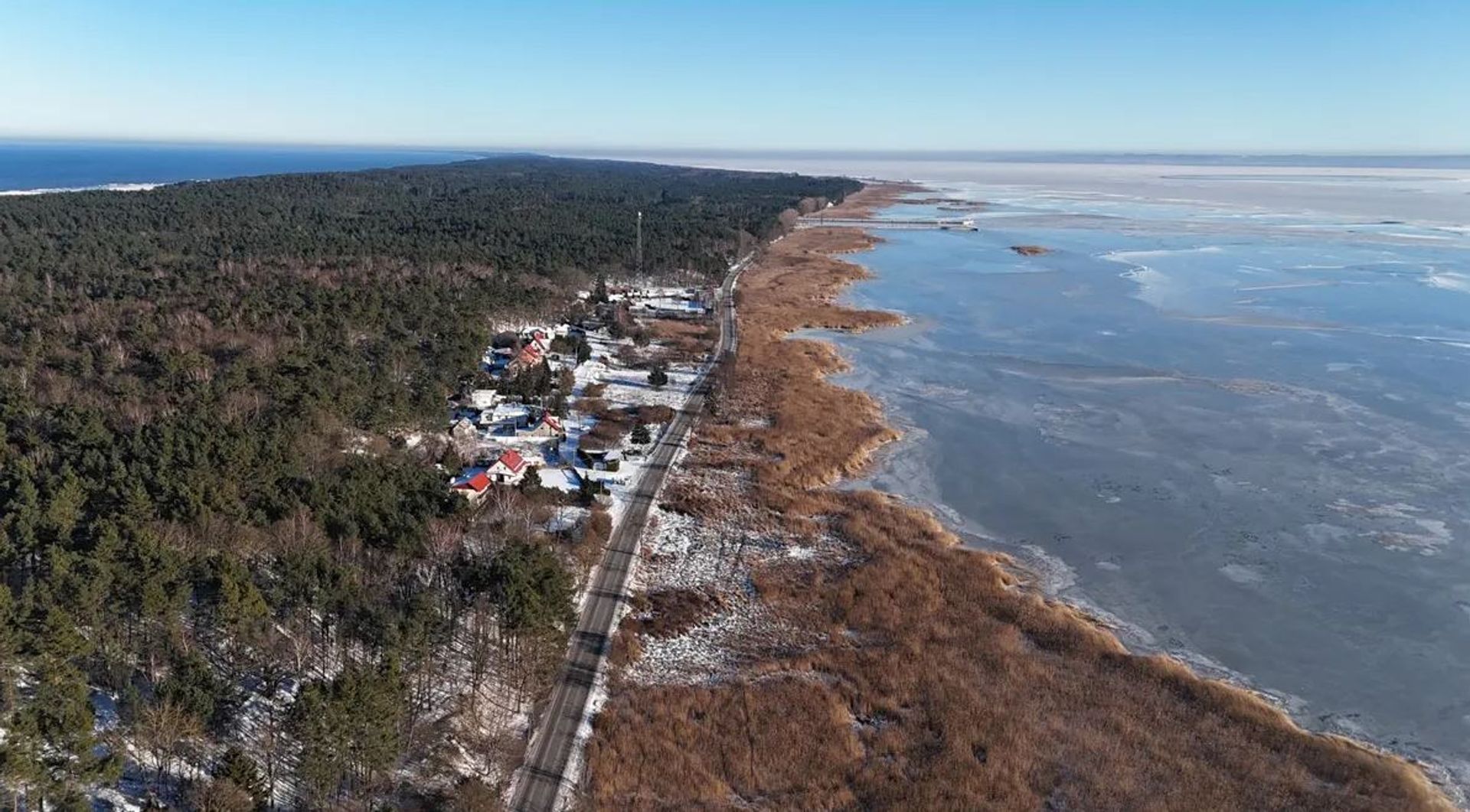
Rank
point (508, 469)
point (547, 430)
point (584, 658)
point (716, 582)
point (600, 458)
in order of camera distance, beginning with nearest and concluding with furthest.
Result: point (584, 658), point (716, 582), point (508, 469), point (600, 458), point (547, 430)

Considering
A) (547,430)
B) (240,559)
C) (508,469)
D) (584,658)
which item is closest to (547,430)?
(547,430)

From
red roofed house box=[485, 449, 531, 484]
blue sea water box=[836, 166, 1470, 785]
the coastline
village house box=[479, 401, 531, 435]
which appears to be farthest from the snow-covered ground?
village house box=[479, 401, 531, 435]

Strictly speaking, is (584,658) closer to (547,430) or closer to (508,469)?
(508,469)

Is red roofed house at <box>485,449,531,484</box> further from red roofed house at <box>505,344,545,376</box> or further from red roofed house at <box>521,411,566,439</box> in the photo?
red roofed house at <box>505,344,545,376</box>

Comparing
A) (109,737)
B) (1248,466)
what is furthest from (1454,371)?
(109,737)

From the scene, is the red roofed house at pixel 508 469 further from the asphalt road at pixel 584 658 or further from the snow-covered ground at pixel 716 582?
the snow-covered ground at pixel 716 582

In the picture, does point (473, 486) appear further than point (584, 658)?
Yes

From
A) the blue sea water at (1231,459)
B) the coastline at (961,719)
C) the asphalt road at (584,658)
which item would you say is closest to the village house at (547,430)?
the asphalt road at (584,658)
